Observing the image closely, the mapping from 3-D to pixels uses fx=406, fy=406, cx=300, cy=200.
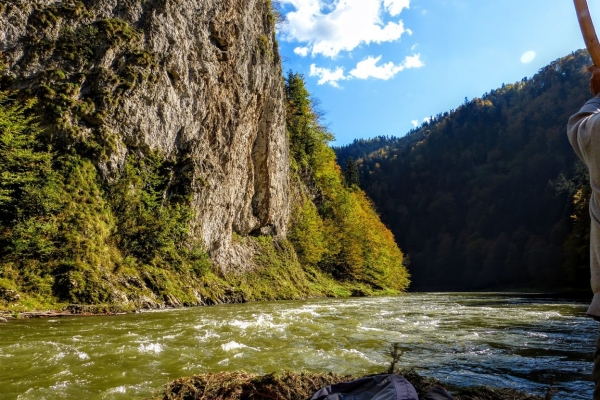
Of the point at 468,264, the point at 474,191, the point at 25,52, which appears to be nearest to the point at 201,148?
the point at 25,52

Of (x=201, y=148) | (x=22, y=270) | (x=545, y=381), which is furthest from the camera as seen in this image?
(x=201, y=148)

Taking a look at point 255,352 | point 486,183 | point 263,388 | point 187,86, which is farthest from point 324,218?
point 486,183

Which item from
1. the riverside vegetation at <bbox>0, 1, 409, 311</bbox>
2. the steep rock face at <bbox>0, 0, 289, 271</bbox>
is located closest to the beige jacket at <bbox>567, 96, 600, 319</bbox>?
the riverside vegetation at <bbox>0, 1, 409, 311</bbox>

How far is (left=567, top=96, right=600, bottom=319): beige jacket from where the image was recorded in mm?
1903

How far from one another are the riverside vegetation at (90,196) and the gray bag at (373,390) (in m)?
10.9

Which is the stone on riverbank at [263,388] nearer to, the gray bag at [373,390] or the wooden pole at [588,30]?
the gray bag at [373,390]

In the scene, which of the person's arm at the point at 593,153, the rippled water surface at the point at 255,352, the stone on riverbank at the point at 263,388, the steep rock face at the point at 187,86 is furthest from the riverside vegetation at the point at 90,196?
the person's arm at the point at 593,153

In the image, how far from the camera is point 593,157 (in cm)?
193

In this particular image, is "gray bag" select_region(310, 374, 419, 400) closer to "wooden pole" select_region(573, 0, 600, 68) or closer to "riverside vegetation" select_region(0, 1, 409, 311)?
"wooden pole" select_region(573, 0, 600, 68)

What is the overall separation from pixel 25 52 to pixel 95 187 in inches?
227

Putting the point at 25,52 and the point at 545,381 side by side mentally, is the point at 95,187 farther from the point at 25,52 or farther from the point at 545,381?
the point at 545,381

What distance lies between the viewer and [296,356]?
21.2ft

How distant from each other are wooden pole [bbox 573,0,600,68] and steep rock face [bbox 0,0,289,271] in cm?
1689

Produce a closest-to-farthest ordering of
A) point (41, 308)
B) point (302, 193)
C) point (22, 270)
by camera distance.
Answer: point (41, 308) < point (22, 270) < point (302, 193)
